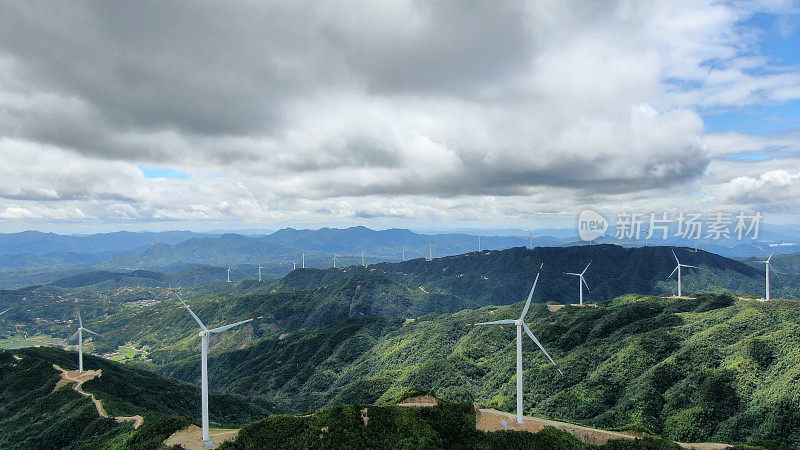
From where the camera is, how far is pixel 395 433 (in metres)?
56.5

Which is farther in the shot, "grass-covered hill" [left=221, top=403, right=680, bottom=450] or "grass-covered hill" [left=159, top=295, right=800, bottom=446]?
"grass-covered hill" [left=159, top=295, right=800, bottom=446]

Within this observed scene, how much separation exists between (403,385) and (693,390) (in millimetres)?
90075

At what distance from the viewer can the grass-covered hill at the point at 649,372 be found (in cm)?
8406

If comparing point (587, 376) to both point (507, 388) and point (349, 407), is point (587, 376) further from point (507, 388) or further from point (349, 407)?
point (349, 407)

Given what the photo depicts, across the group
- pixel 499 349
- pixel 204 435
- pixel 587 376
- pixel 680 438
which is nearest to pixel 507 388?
pixel 587 376

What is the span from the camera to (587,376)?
4567 inches

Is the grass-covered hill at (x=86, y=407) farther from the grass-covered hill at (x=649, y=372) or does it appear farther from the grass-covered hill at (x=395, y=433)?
the grass-covered hill at (x=649, y=372)

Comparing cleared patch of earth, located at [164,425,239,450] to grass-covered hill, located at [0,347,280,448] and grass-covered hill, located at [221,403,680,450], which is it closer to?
grass-covered hill, located at [0,347,280,448]

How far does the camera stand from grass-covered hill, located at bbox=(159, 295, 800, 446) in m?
84.1

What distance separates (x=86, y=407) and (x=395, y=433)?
303ft

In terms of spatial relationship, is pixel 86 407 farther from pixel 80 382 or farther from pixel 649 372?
pixel 649 372

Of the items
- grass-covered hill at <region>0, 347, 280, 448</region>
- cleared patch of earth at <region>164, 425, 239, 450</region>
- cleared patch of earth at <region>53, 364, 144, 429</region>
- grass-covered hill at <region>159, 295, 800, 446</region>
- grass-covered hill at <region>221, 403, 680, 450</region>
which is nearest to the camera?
grass-covered hill at <region>221, 403, 680, 450</region>

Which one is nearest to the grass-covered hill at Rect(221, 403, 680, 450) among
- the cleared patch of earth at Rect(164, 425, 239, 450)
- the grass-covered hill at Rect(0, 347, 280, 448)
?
the cleared patch of earth at Rect(164, 425, 239, 450)

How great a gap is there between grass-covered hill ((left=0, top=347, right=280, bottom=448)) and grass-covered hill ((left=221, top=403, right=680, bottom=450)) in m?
21.7
